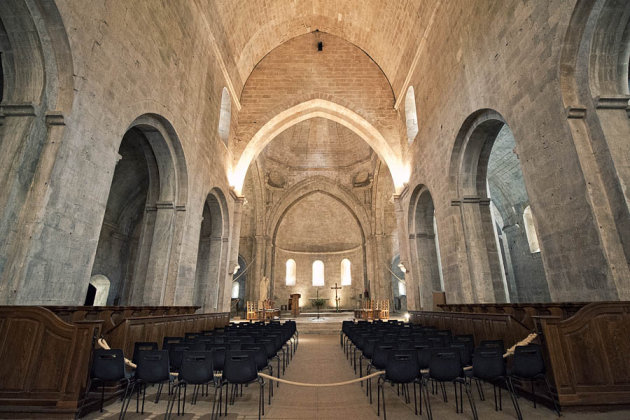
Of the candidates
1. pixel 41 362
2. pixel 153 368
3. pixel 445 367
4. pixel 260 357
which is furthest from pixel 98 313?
pixel 445 367

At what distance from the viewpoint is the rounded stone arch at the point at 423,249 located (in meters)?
12.5

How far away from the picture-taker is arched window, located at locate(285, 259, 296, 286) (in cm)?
2499

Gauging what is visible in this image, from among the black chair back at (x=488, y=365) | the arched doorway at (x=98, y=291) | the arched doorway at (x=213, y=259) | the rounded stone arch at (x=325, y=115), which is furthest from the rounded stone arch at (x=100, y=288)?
the black chair back at (x=488, y=365)

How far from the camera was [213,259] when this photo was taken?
13.4 metres

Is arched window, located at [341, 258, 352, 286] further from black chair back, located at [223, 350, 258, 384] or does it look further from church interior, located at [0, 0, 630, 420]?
black chair back, located at [223, 350, 258, 384]

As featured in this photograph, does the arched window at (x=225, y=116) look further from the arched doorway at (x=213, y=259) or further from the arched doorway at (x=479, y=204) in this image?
the arched doorway at (x=479, y=204)

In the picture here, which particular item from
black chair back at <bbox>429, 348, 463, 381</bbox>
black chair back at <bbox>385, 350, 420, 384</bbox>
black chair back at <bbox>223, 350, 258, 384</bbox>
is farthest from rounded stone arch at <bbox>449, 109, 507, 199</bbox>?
black chair back at <bbox>223, 350, 258, 384</bbox>

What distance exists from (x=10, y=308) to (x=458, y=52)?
11.3 m

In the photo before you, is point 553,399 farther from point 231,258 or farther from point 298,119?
point 298,119

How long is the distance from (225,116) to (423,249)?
11196 millimetres

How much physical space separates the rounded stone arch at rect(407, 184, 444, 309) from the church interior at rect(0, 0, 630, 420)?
0.10 metres

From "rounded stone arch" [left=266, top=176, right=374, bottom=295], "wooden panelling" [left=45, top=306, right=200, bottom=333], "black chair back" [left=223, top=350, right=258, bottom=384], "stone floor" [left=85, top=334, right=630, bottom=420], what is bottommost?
"stone floor" [left=85, top=334, right=630, bottom=420]

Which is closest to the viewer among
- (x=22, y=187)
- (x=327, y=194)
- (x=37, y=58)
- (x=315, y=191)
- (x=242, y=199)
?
(x=22, y=187)

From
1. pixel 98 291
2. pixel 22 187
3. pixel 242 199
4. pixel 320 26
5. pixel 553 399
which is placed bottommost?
pixel 553 399
